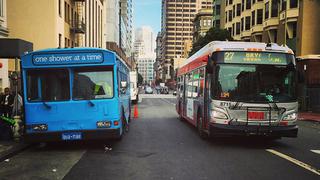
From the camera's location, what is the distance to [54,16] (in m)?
34.5

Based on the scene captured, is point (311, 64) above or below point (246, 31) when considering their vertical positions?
below

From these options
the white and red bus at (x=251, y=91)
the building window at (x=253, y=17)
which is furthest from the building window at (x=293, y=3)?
the white and red bus at (x=251, y=91)

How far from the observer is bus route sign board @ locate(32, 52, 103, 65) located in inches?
408

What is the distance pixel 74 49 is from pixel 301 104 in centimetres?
2484

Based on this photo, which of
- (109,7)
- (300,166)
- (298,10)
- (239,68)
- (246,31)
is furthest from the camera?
(109,7)

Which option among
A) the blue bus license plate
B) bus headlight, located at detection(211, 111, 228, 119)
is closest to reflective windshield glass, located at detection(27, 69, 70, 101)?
the blue bus license plate

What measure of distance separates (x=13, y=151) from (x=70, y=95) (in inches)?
79.6

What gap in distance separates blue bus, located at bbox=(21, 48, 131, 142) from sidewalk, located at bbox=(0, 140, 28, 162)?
59 centimetres

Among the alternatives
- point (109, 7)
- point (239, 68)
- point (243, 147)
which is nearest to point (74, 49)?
point (239, 68)

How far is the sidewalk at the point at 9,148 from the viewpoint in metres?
9.88

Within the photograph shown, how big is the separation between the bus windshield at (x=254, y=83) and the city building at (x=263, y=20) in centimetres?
2641

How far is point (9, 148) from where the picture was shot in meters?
10.8

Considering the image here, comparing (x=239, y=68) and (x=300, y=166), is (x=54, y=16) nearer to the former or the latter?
(x=239, y=68)

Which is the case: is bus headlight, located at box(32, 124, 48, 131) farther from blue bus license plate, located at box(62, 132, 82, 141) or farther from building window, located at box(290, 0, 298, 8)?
building window, located at box(290, 0, 298, 8)
